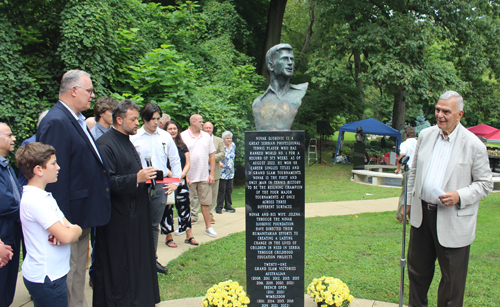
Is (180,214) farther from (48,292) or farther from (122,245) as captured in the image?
(48,292)

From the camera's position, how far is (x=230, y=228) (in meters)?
7.10

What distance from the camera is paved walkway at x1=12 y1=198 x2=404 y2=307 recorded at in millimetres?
3945

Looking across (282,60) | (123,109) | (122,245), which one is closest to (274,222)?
(122,245)

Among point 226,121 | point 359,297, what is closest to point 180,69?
point 226,121

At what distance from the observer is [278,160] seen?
3.91 meters

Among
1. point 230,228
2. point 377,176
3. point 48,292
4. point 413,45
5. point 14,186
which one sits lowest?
point 377,176

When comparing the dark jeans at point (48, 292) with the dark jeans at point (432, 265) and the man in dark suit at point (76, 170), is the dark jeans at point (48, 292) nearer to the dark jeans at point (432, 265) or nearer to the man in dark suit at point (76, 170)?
the man in dark suit at point (76, 170)

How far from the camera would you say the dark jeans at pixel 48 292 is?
2.65m

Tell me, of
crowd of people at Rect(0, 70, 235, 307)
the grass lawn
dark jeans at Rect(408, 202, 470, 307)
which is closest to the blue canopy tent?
the grass lawn

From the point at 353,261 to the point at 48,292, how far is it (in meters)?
4.01

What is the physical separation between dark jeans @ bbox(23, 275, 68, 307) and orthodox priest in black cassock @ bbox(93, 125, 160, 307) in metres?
0.57

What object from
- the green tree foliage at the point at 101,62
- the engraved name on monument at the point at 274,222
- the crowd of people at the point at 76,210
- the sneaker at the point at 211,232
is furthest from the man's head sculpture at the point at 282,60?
the green tree foliage at the point at 101,62

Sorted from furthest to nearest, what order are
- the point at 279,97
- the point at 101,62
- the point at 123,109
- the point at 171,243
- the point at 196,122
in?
1. the point at 101,62
2. the point at 196,122
3. the point at 171,243
4. the point at 279,97
5. the point at 123,109

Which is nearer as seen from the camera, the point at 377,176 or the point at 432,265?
the point at 432,265
